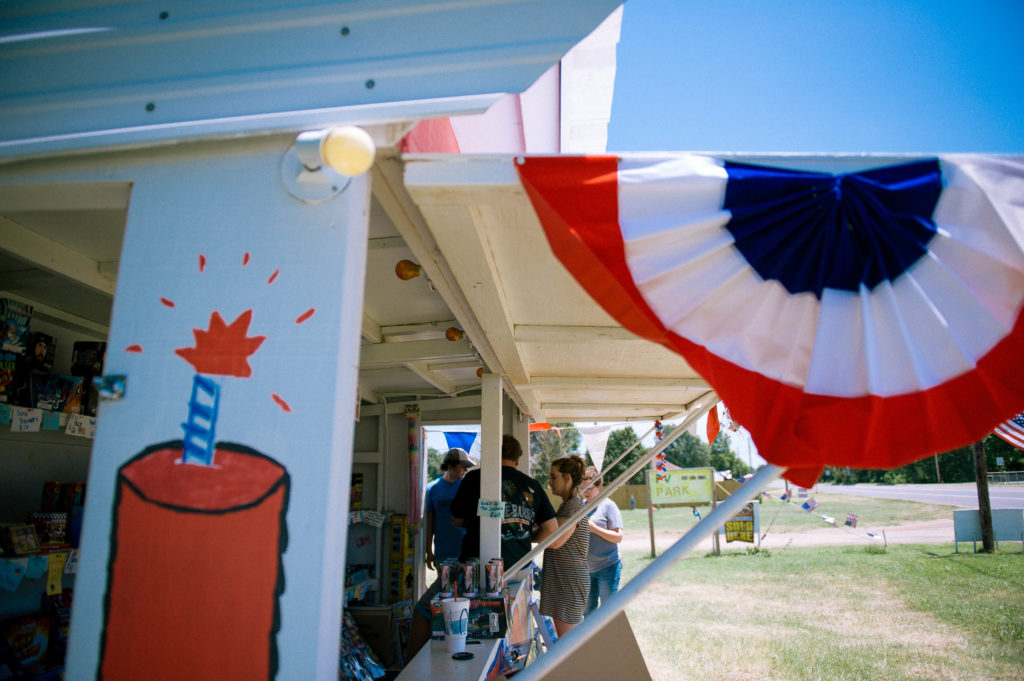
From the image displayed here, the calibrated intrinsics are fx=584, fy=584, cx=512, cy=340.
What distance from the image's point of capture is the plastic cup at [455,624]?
2635 millimetres

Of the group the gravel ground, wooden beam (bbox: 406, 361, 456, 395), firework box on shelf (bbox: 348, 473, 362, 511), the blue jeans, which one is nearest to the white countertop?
wooden beam (bbox: 406, 361, 456, 395)

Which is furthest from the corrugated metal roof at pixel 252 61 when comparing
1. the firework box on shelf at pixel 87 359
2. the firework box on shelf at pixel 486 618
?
the firework box on shelf at pixel 486 618

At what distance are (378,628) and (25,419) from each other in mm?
3662

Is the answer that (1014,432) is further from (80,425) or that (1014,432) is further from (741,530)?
(741,530)

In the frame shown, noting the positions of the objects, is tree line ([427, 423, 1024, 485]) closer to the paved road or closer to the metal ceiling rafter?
the paved road

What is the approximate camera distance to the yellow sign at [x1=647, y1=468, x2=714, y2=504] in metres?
13.8

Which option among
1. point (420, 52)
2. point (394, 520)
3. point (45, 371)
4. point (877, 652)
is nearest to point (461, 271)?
point (420, 52)

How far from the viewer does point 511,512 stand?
13.9ft

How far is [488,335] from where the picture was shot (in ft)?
10.7

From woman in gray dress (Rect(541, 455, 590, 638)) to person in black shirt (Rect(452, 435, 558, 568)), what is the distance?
0.35m

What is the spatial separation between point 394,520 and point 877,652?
17.2 ft

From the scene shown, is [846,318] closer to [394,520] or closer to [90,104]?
[90,104]

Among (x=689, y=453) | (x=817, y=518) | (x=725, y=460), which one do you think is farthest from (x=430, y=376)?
(x=689, y=453)

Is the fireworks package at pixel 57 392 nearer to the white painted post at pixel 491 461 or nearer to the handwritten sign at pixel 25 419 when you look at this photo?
the handwritten sign at pixel 25 419
